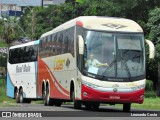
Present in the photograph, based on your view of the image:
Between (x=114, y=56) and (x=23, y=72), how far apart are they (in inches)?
636

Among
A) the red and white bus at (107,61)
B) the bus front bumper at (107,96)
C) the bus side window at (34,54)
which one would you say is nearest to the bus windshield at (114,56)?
the red and white bus at (107,61)

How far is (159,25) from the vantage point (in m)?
43.3

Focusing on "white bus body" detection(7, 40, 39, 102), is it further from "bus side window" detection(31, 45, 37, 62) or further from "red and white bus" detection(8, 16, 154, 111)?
"red and white bus" detection(8, 16, 154, 111)

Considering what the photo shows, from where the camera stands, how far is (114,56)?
70.9 feet

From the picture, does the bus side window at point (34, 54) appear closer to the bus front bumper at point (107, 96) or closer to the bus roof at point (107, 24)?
the bus roof at point (107, 24)

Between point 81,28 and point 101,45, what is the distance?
119 cm

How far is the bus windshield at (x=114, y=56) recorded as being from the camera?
21.4 metres

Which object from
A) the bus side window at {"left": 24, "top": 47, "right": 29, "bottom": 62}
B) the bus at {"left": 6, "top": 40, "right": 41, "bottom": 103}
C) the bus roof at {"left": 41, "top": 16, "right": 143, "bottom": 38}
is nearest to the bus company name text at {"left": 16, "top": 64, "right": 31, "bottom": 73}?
the bus at {"left": 6, "top": 40, "right": 41, "bottom": 103}

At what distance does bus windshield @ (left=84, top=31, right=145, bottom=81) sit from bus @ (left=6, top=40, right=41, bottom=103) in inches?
463

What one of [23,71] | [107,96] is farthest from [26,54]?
[107,96]

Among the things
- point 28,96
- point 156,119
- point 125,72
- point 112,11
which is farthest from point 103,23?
point 112,11

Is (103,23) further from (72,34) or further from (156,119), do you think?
(156,119)

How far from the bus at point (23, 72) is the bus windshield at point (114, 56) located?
38.6ft

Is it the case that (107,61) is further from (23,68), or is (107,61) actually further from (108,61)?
(23,68)
